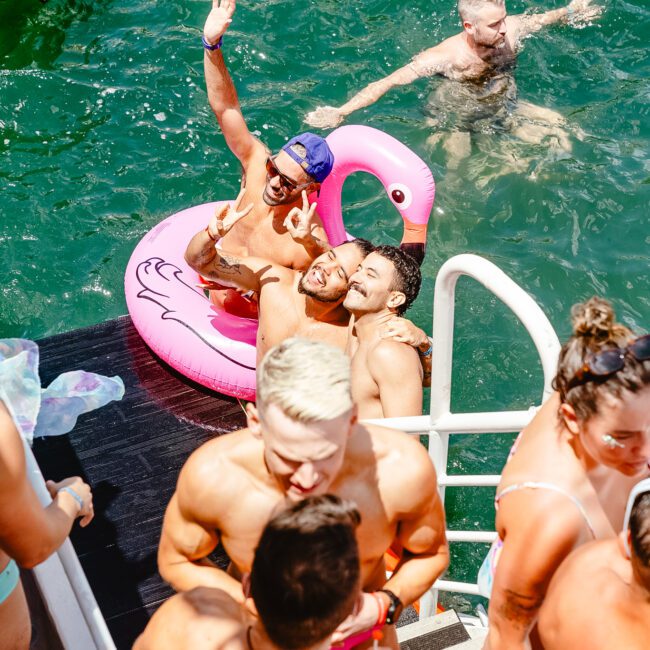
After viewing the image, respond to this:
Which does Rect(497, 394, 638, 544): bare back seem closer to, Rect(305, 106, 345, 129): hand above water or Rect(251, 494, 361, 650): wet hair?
Rect(251, 494, 361, 650): wet hair

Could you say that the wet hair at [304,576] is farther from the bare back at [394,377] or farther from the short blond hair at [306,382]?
the bare back at [394,377]

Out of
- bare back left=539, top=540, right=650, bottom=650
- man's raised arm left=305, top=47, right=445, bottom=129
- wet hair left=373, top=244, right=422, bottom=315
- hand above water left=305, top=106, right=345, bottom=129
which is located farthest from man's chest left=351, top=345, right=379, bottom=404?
man's raised arm left=305, top=47, right=445, bottom=129

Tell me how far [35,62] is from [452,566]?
5.97 metres

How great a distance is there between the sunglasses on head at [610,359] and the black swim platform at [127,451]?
2.21 m

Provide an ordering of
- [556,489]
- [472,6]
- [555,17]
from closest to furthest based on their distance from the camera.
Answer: [556,489] → [472,6] → [555,17]

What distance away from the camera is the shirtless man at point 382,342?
11.9 feet

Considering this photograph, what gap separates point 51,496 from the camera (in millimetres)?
2363

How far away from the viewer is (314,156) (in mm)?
4344

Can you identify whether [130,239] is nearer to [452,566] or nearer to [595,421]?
[452,566]

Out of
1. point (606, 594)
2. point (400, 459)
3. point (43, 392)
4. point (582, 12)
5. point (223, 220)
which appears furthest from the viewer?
point (582, 12)

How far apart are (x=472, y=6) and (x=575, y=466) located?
4.64 m

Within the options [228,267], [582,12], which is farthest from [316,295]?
[582,12]

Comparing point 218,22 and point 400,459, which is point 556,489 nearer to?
point 400,459

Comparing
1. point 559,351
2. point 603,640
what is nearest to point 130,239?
point 559,351
